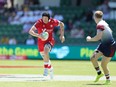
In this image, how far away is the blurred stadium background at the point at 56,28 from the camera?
27.8 meters

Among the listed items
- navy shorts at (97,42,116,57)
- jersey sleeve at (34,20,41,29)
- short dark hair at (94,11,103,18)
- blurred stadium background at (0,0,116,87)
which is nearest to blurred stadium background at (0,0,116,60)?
blurred stadium background at (0,0,116,87)

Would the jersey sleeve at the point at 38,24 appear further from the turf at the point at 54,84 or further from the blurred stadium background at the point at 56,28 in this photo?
the blurred stadium background at the point at 56,28

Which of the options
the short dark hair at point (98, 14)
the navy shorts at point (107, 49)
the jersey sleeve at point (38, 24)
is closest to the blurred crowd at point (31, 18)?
the jersey sleeve at point (38, 24)

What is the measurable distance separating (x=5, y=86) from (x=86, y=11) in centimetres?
1978

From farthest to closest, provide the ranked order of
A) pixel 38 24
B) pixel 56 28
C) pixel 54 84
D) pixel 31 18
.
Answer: pixel 31 18
pixel 56 28
pixel 38 24
pixel 54 84

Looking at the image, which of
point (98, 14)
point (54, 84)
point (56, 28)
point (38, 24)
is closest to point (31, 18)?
point (56, 28)

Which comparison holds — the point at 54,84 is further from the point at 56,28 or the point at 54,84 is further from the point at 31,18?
the point at 31,18

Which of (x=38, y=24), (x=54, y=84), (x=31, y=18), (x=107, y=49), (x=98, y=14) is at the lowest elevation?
(x=31, y=18)

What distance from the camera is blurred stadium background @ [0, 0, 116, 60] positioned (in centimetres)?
2775

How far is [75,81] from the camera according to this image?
46.8ft

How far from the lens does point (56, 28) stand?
30.2 m

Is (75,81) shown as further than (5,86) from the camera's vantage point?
Yes

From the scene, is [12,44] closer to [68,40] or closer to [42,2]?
[68,40]

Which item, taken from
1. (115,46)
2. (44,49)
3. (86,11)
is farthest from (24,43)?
(115,46)
